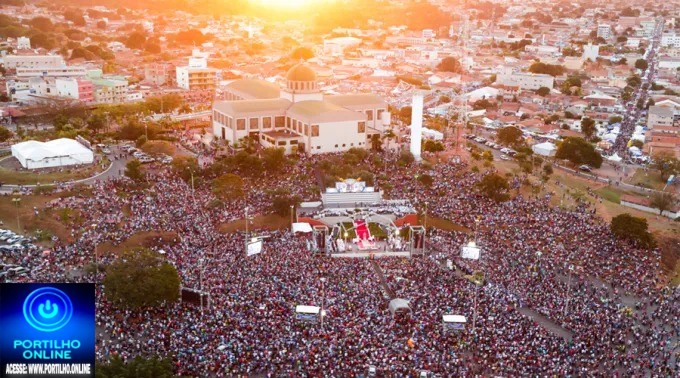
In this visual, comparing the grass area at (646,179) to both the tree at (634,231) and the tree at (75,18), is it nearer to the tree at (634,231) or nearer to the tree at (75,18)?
the tree at (634,231)

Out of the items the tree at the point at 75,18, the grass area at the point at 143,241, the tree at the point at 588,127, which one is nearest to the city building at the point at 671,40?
the tree at the point at 588,127

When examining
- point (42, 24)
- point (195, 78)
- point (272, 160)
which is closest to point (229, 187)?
point (272, 160)

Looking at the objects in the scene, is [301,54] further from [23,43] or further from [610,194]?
[610,194]

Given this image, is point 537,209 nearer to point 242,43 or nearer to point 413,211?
point 413,211

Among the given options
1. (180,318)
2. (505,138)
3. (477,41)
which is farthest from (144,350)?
(477,41)

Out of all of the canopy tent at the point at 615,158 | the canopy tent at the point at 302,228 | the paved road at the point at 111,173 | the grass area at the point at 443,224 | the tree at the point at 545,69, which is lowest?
the grass area at the point at 443,224

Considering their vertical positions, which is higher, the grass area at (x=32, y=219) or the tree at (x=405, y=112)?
the tree at (x=405, y=112)

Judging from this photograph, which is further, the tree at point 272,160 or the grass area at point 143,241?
the tree at point 272,160
